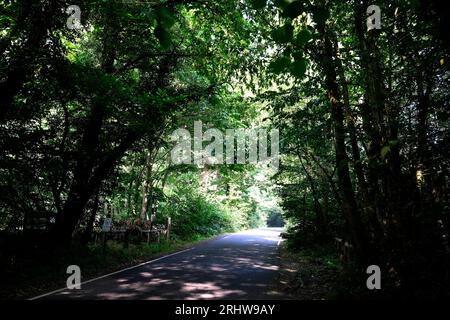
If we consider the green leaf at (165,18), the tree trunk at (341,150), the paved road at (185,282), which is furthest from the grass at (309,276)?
the green leaf at (165,18)

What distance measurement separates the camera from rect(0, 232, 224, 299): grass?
8719mm

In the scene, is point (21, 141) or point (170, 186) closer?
point (21, 141)

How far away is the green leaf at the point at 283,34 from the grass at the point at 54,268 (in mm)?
8079

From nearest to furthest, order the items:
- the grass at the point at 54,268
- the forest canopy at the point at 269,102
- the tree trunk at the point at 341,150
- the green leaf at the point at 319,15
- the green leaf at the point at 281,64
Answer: the green leaf at the point at 319,15, the green leaf at the point at 281,64, the forest canopy at the point at 269,102, the tree trunk at the point at 341,150, the grass at the point at 54,268

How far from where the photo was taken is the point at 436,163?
21.0 feet

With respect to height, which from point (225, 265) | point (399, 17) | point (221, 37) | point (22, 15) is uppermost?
point (221, 37)

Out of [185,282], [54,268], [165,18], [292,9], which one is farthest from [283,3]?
[54,268]

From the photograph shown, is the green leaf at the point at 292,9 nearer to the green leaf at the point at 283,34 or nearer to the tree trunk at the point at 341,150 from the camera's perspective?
the green leaf at the point at 283,34

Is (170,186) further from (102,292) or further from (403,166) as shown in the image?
(403,166)

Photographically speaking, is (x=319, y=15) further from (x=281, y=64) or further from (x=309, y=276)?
(x=309, y=276)

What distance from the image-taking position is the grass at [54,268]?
343 inches

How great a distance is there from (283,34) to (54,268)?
10761 millimetres
